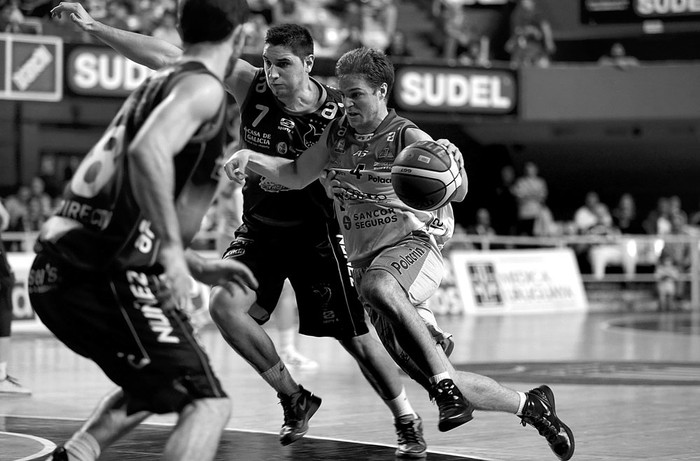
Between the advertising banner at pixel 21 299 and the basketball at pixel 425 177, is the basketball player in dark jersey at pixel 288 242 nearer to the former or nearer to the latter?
the basketball at pixel 425 177

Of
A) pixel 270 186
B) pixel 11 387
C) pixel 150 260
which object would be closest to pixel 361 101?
pixel 270 186

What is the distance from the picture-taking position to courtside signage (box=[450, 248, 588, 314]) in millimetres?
19500

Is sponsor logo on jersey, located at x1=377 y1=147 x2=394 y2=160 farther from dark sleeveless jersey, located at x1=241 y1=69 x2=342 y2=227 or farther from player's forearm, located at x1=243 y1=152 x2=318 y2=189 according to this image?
dark sleeveless jersey, located at x1=241 y1=69 x2=342 y2=227

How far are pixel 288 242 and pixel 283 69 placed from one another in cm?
96

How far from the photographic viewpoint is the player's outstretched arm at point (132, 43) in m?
6.20

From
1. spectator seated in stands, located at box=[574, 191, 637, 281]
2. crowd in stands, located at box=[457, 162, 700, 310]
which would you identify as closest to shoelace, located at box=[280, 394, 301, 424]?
crowd in stands, located at box=[457, 162, 700, 310]

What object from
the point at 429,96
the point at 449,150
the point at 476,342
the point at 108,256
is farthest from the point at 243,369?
the point at 429,96

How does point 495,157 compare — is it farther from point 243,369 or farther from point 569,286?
point 243,369

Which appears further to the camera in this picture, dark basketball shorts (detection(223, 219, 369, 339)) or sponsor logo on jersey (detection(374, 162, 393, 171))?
dark basketball shorts (detection(223, 219, 369, 339))

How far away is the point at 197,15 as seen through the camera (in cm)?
414

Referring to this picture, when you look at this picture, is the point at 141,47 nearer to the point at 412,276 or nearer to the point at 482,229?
the point at 412,276

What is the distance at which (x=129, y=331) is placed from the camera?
409 cm

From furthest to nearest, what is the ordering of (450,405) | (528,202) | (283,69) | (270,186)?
(528,202), (270,186), (283,69), (450,405)

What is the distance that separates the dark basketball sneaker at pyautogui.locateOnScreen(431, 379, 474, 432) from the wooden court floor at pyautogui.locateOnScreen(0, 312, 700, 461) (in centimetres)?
47
